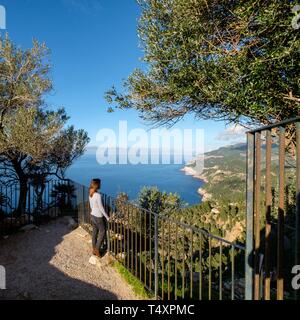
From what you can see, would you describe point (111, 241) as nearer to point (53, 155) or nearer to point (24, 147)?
point (24, 147)

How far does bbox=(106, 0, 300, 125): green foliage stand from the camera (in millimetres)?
6246

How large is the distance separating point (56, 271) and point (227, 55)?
7.09 meters

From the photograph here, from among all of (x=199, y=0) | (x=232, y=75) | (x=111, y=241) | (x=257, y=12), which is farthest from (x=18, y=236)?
(x=257, y=12)

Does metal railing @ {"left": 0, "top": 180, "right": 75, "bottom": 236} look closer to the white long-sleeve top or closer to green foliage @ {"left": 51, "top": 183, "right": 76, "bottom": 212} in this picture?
green foliage @ {"left": 51, "top": 183, "right": 76, "bottom": 212}

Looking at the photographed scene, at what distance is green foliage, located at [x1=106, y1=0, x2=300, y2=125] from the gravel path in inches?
214

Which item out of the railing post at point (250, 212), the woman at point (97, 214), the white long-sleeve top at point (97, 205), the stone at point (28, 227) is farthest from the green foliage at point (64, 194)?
the railing post at point (250, 212)

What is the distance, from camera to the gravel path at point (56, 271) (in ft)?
19.4

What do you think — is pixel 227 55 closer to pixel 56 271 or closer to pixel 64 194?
pixel 56 271

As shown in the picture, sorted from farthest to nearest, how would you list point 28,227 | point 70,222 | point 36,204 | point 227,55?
1. point 36,204
2. point 70,222
3. point 28,227
4. point 227,55

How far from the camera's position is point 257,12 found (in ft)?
20.8

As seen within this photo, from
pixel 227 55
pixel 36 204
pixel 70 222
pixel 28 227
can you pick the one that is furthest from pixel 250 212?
pixel 36 204

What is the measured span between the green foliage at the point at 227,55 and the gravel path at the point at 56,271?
5429 mm

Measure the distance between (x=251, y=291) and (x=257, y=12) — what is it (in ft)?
20.2

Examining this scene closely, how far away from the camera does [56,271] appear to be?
272 inches
